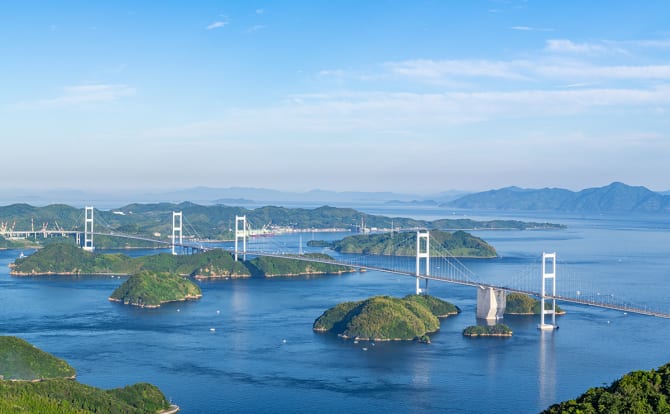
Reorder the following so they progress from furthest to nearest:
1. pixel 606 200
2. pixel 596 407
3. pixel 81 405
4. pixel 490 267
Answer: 1. pixel 606 200
2. pixel 490 267
3. pixel 81 405
4. pixel 596 407

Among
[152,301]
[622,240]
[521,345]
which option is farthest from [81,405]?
[622,240]

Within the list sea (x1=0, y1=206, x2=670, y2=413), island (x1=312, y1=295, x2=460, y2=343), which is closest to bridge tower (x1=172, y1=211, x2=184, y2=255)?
sea (x1=0, y1=206, x2=670, y2=413)

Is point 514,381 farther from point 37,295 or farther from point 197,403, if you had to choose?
point 37,295

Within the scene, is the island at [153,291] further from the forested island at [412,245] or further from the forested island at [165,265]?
the forested island at [412,245]

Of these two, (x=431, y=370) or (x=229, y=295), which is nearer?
(x=431, y=370)

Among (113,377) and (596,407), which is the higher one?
(596,407)

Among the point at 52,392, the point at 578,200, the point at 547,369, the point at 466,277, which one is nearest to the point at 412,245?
the point at 466,277

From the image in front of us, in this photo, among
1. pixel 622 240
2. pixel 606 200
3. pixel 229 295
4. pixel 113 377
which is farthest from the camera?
pixel 606 200
